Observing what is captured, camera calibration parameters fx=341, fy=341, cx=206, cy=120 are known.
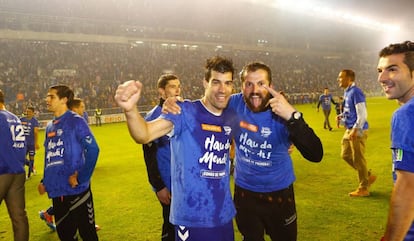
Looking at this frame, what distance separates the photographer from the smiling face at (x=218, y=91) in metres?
3.21

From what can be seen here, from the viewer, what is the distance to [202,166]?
3102 mm

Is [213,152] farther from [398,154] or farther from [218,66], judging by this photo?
[398,154]

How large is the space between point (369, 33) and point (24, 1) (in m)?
59.2

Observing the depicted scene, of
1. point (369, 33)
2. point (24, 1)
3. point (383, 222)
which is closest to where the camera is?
point (383, 222)

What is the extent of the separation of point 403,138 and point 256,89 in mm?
1712

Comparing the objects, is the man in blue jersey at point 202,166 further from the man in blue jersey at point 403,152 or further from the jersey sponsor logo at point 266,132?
the man in blue jersey at point 403,152

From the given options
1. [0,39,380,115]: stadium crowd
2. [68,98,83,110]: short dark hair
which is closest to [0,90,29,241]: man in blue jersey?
[68,98,83,110]: short dark hair

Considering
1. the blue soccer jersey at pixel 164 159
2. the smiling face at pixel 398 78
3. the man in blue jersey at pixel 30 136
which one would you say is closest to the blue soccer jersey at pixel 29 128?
the man in blue jersey at pixel 30 136

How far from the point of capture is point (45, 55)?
1382 inches

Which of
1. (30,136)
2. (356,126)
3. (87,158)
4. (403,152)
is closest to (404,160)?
(403,152)

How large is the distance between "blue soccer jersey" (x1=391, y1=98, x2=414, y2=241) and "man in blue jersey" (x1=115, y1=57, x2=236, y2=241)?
4.75ft

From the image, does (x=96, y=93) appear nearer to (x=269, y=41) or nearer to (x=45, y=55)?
(x=45, y=55)

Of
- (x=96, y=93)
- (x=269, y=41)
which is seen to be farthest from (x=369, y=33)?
(x=96, y=93)

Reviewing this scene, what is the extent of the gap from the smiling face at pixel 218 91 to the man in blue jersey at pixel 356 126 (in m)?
4.97
